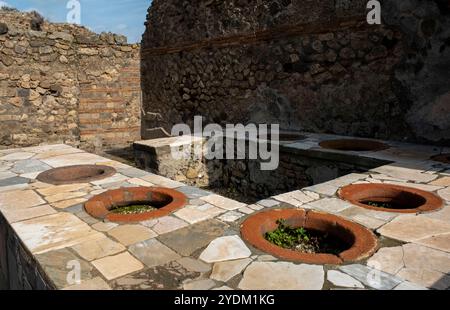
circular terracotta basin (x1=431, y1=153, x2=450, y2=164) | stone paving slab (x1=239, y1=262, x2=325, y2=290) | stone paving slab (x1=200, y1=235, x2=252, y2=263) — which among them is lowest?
stone paving slab (x1=239, y1=262, x2=325, y2=290)

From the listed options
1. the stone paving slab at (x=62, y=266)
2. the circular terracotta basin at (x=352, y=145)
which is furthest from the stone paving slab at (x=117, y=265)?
the circular terracotta basin at (x=352, y=145)

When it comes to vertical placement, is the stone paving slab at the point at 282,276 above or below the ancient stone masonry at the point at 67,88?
below

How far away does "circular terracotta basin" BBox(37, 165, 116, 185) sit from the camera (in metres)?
3.89

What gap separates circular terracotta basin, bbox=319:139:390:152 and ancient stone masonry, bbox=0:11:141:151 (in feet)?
16.2

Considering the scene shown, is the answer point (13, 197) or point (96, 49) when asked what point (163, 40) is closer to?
point (96, 49)

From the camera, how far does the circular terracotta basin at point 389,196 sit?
121 inches

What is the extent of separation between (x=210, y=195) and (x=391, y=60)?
3.57m

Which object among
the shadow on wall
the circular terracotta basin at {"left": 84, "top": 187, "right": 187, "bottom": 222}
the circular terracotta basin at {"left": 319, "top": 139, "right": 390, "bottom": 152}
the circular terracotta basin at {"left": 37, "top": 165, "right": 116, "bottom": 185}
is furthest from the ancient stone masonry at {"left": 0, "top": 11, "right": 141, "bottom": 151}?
the circular terracotta basin at {"left": 319, "top": 139, "right": 390, "bottom": 152}

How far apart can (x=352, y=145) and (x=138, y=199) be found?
3.21m

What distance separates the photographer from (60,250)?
88.0 inches

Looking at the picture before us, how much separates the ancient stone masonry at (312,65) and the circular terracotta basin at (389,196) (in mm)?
2108

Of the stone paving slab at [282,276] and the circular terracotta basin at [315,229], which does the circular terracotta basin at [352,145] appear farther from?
the stone paving slab at [282,276]

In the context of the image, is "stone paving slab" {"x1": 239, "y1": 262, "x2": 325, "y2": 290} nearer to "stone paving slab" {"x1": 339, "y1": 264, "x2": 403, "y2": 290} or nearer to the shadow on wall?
"stone paving slab" {"x1": 339, "y1": 264, "x2": 403, "y2": 290}

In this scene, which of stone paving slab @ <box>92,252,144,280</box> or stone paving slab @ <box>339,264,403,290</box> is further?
stone paving slab @ <box>92,252,144,280</box>
